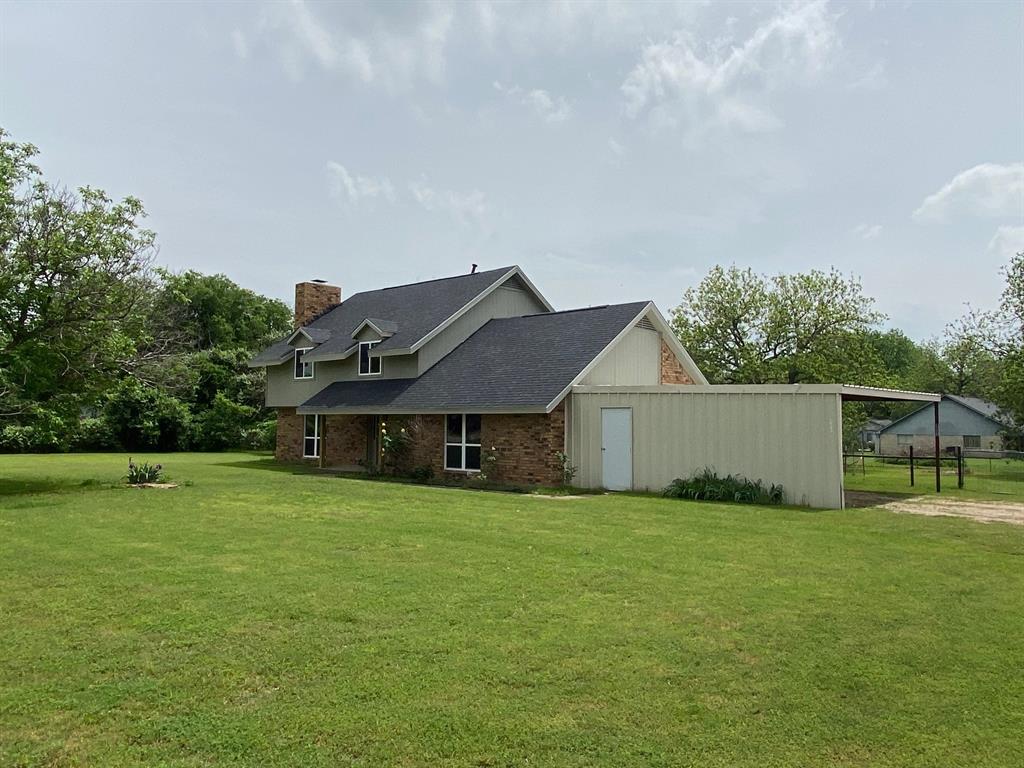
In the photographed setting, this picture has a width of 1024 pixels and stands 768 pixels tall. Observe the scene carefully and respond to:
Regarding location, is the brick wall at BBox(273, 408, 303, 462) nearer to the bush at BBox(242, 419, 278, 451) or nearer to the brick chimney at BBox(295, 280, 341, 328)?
the brick chimney at BBox(295, 280, 341, 328)

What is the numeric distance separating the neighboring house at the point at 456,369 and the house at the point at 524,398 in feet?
0.19

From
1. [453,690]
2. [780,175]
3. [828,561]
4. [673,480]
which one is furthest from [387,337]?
[453,690]

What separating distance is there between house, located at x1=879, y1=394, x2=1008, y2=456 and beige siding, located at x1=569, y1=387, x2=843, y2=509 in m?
39.5

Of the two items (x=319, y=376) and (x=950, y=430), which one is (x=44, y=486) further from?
(x=950, y=430)

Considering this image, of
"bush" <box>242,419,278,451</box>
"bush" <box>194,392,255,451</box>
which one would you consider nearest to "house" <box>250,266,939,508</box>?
"bush" <box>242,419,278,451</box>

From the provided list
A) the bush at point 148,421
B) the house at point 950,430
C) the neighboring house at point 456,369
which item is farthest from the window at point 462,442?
the house at point 950,430

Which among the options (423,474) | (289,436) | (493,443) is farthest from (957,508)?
(289,436)

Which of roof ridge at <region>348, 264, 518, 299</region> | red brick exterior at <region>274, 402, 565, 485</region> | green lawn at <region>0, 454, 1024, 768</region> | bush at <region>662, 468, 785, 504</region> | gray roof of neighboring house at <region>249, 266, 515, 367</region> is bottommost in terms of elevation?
green lawn at <region>0, 454, 1024, 768</region>

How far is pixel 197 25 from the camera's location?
46.5 ft

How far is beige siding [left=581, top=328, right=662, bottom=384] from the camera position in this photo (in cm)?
2017

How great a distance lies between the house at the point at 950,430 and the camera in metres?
50.2

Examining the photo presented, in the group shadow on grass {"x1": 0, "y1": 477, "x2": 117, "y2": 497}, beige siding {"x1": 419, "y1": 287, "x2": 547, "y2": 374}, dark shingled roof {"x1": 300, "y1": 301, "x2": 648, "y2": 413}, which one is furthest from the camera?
beige siding {"x1": 419, "y1": 287, "x2": 547, "y2": 374}

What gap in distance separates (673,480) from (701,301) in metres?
24.0

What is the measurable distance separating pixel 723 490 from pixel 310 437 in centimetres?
1737
